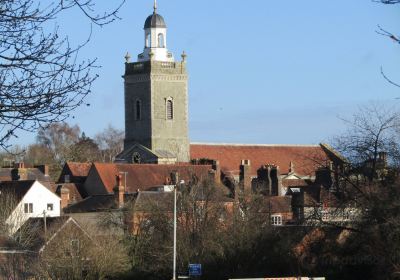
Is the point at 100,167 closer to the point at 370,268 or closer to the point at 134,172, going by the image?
the point at 134,172

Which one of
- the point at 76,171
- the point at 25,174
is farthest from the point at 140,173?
the point at 25,174

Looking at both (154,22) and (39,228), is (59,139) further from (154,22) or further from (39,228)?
(39,228)

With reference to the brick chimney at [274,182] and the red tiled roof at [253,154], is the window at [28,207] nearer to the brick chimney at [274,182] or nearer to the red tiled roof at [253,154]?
the brick chimney at [274,182]

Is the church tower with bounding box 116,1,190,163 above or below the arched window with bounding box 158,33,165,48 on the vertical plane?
below

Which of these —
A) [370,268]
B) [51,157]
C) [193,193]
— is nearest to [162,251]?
[193,193]

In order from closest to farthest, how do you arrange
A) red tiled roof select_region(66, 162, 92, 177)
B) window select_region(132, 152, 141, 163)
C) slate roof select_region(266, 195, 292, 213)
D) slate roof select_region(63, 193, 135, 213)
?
slate roof select_region(63, 193, 135, 213) < slate roof select_region(266, 195, 292, 213) < red tiled roof select_region(66, 162, 92, 177) < window select_region(132, 152, 141, 163)

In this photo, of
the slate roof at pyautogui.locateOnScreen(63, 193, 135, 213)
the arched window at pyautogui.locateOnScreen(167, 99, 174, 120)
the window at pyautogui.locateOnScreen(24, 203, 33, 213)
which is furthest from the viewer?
the arched window at pyautogui.locateOnScreen(167, 99, 174, 120)

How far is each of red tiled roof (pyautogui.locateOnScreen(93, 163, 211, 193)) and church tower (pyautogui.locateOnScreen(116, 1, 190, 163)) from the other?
21.0 m

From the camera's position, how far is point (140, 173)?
280ft

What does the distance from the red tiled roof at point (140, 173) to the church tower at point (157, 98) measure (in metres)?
21.0

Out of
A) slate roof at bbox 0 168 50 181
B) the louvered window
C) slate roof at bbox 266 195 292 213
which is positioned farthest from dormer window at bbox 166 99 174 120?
slate roof at bbox 266 195 292 213

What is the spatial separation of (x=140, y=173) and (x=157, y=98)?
2581 cm

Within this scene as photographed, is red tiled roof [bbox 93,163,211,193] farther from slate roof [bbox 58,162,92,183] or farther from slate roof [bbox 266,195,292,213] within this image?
slate roof [bbox 266,195,292,213]

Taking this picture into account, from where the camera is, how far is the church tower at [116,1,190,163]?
108688 mm
